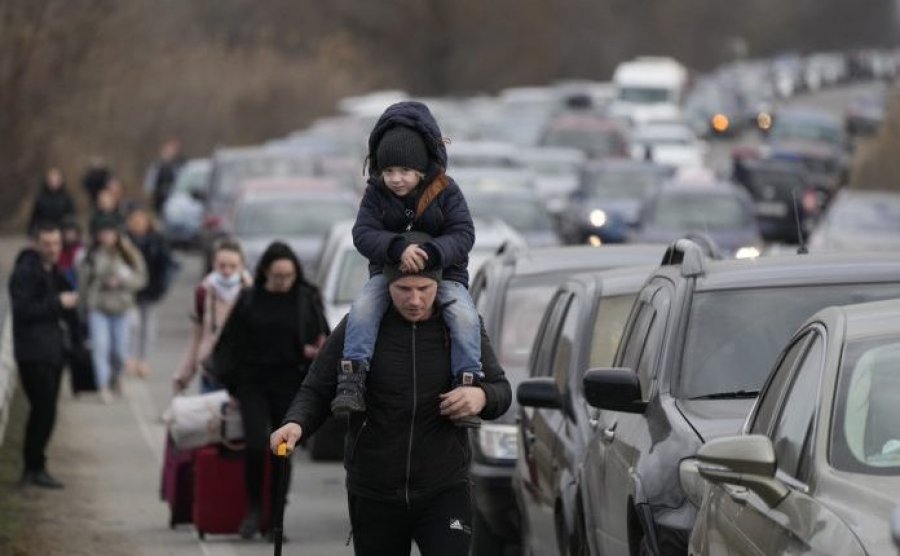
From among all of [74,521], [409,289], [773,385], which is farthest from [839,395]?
[74,521]

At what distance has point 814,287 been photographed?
32.7 ft

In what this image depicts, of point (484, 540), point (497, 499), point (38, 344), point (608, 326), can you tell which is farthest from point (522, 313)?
point (38, 344)

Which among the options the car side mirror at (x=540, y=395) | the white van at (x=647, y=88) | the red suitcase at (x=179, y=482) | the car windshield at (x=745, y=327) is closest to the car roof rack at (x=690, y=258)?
the car windshield at (x=745, y=327)

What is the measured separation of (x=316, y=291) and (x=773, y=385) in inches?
287

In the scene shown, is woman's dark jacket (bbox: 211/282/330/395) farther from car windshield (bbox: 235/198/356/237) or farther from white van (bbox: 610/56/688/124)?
white van (bbox: 610/56/688/124)

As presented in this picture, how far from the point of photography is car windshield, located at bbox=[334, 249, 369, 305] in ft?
65.6

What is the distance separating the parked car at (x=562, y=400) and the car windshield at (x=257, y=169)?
77.6 ft

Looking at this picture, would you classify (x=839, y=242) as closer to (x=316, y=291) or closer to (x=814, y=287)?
(x=316, y=291)

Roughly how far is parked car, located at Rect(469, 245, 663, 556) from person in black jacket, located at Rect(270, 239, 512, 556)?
4923 millimetres

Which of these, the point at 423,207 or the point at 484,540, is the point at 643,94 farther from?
the point at 423,207

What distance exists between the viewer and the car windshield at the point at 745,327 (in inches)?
380

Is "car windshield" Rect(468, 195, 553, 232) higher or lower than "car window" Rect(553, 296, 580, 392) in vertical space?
higher

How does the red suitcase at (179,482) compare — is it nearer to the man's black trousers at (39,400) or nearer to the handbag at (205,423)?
the handbag at (205,423)

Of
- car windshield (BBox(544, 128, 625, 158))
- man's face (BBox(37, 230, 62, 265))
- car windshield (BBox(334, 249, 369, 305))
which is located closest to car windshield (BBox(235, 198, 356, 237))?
car windshield (BBox(334, 249, 369, 305))
